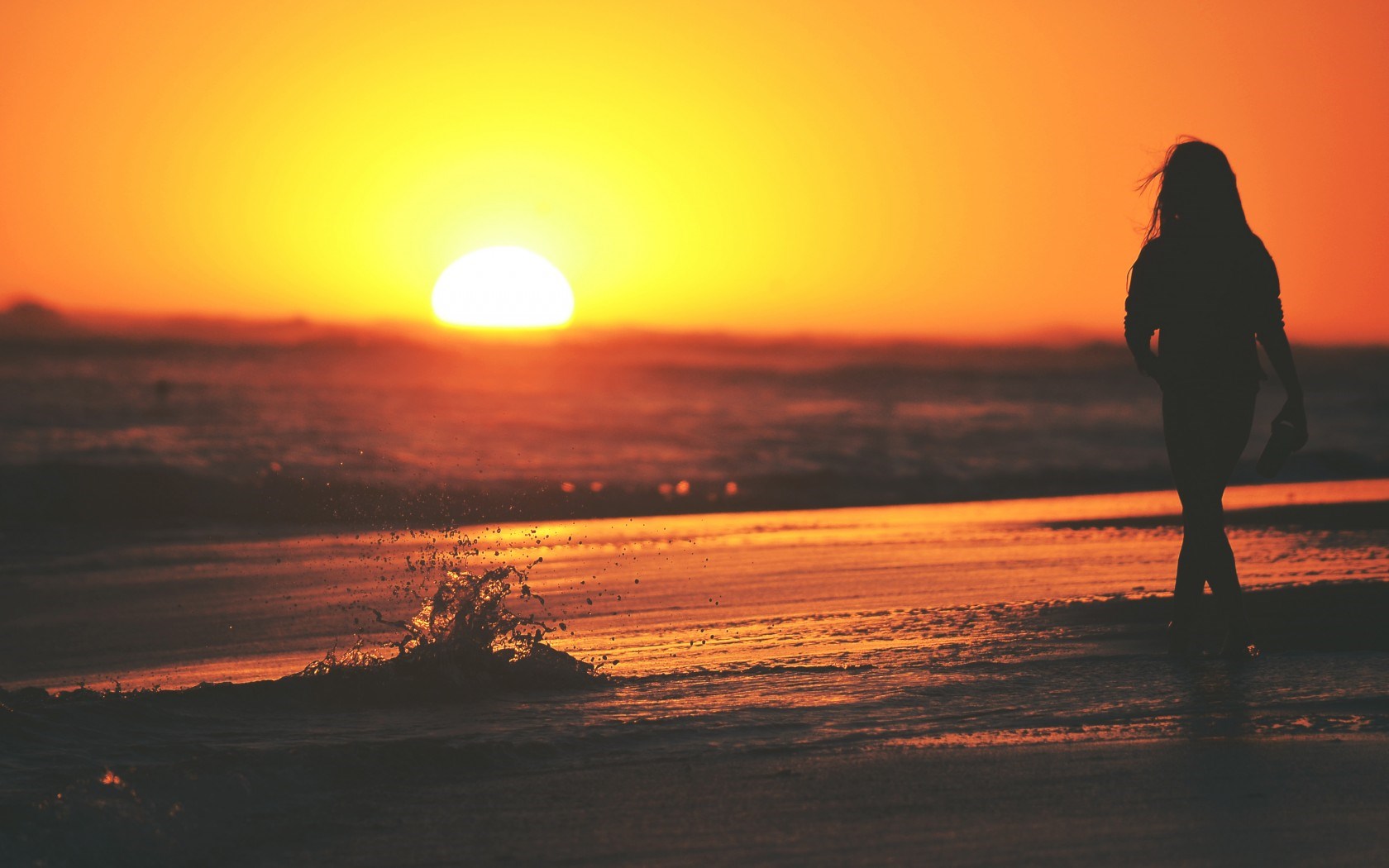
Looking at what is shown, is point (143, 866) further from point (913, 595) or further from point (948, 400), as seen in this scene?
point (948, 400)

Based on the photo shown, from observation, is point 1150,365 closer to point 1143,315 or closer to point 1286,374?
point 1143,315

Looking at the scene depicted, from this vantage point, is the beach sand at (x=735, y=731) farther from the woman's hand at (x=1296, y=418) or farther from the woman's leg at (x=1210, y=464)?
the woman's hand at (x=1296, y=418)

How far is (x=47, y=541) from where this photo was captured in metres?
10.3

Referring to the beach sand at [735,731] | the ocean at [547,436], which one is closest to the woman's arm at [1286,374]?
the beach sand at [735,731]

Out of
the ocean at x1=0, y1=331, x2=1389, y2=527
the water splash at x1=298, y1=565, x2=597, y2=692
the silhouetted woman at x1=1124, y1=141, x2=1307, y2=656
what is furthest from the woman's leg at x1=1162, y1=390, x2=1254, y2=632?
the ocean at x1=0, y1=331, x2=1389, y2=527

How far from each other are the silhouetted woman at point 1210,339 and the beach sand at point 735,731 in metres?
0.53

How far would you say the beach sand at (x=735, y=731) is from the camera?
9.84ft

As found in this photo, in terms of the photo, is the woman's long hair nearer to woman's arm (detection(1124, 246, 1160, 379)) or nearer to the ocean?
woman's arm (detection(1124, 246, 1160, 379))

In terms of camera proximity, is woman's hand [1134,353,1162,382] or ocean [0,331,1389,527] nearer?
woman's hand [1134,353,1162,382]

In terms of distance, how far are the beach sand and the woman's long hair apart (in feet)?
5.64

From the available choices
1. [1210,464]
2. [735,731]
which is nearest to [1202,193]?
[1210,464]

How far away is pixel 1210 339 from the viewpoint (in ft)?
15.8

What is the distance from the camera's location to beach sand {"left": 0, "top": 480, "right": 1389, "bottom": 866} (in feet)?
9.84

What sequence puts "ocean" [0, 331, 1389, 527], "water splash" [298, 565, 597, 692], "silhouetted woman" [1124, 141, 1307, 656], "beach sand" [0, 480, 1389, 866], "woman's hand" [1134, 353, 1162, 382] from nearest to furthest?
"beach sand" [0, 480, 1389, 866] < "water splash" [298, 565, 597, 692] < "silhouetted woman" [1124, 141, 1307, 656] < "woman's hand" [1134, 353, 1162, 382] < "ocean" [0, 331, 1389, 527]
